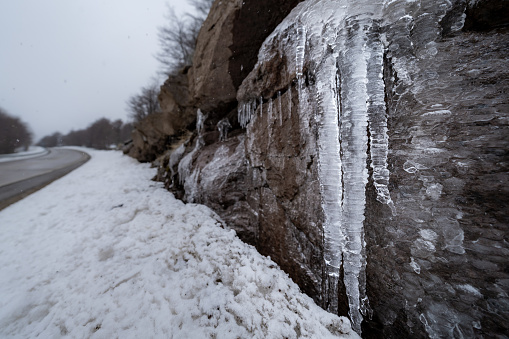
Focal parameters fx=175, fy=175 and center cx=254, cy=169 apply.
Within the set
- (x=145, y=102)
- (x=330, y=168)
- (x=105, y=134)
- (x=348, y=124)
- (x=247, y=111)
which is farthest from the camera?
(x=105, y=134)

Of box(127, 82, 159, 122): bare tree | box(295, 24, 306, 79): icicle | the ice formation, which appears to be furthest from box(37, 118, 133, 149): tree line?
the ice formation

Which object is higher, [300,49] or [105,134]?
[105,134]

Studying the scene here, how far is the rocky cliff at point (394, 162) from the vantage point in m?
1.07

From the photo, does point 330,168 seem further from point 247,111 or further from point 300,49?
point 247,111

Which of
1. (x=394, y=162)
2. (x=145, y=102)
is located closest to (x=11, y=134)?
(x=145, y=102)

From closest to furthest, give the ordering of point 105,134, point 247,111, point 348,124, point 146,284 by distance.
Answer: point 348,124 → point 146,284 → point 247,111 → point 105,134

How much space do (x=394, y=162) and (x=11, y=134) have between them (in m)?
20.1

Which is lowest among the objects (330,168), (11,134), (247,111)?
(330,168)

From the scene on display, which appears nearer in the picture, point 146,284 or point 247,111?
point 146,284

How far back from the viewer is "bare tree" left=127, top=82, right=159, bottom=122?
16.2 metres

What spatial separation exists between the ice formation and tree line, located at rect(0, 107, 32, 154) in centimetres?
1877

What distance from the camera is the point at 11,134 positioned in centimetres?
1158

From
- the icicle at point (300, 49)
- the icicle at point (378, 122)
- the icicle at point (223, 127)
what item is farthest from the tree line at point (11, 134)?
the icicle at point (378, 122)

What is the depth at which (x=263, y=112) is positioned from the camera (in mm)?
2482
